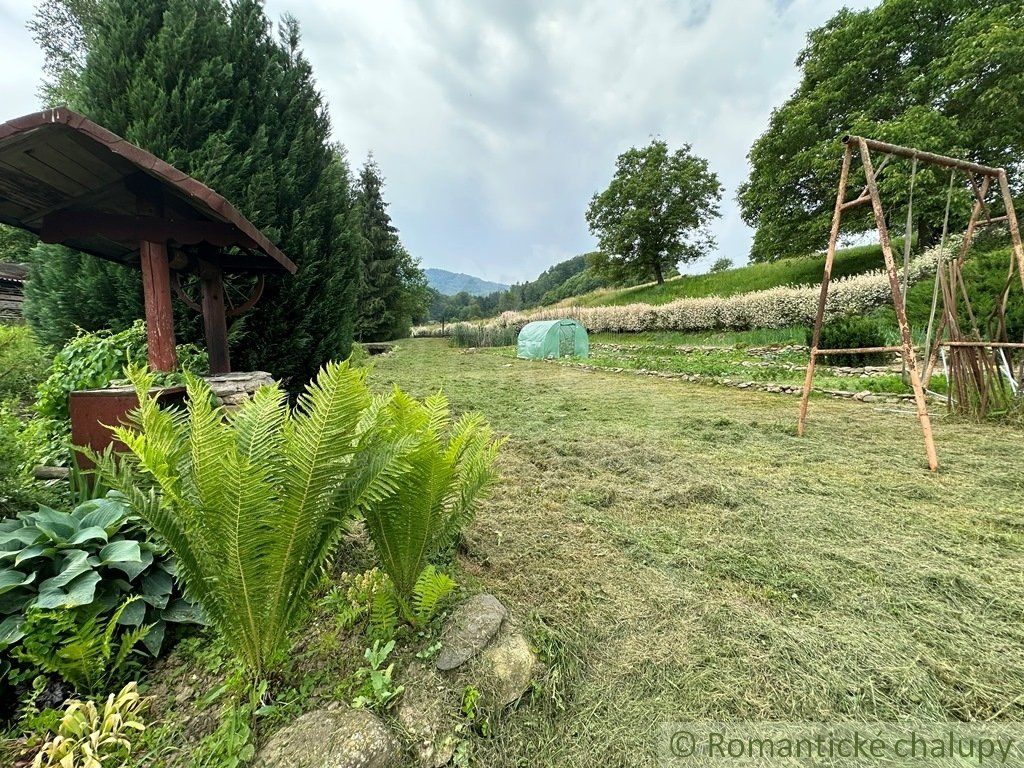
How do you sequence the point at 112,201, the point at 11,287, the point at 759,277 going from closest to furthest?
the point at 112,201, the point at 11,287, the point at 759,277

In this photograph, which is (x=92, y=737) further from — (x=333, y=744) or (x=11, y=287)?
(x=11, y=287)

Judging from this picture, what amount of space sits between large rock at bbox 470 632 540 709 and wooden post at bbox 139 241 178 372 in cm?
285

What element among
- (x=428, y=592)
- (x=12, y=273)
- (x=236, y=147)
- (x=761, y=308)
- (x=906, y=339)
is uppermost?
(x=12, y=273)

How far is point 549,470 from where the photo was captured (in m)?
3.23

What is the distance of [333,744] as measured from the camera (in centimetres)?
94

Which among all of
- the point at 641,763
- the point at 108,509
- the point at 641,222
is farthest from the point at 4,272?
the point at 641,222

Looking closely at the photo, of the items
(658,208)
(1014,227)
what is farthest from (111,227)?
(658,208)

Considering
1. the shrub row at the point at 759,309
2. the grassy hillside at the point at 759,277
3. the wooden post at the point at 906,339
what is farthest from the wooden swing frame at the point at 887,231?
the grassy hillside at the point at 759,277

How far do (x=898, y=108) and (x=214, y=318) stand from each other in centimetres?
2244

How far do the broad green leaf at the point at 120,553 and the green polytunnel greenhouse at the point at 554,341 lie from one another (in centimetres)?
1342

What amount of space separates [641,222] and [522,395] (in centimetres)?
2429

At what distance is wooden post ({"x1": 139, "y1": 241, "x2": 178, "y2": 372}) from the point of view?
8.47 ft

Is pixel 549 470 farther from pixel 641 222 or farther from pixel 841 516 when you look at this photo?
pixel 641 222

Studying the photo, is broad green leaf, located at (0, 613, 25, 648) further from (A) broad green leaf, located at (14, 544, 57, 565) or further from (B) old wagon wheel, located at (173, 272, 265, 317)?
(B) old wagon wheel, located at (173, 272, 265, 317)
